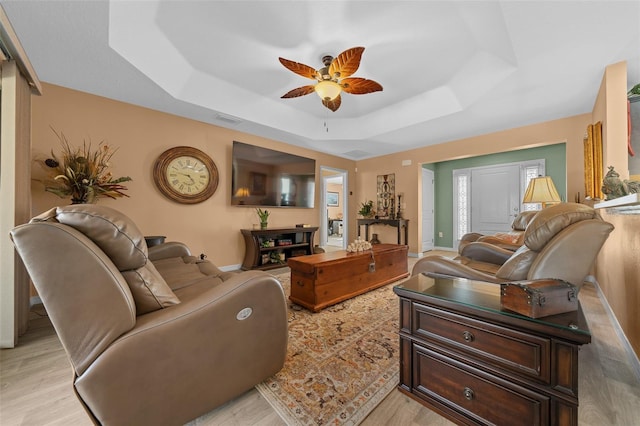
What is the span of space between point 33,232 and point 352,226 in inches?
236

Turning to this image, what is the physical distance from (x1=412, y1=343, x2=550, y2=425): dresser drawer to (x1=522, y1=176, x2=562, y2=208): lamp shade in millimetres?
3068

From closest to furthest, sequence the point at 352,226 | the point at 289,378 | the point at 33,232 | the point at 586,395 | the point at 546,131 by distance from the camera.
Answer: the point at 33,232 → the point at 586,395 → the point at 289,378 → the point at 546,131 → the point at 352,226

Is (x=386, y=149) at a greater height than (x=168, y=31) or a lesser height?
lesser

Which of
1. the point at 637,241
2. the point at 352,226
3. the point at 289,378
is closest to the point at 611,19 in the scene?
the point at 637,241

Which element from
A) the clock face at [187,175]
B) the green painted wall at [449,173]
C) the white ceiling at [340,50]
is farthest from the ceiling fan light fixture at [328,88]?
the green painted wall at [449,173]

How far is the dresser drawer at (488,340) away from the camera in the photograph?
92cm

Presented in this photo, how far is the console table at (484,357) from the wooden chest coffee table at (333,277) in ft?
3.75

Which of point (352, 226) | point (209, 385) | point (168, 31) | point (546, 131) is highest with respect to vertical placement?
point (168, 31)

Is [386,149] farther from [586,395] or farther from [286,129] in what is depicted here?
[586,395]

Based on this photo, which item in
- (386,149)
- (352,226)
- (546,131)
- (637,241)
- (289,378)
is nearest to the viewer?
(289,378)

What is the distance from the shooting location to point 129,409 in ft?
3.16

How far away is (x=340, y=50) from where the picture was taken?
2.66 m

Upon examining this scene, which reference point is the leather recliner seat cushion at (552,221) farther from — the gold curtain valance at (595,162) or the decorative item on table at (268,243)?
the decorative item on table at (268,243)

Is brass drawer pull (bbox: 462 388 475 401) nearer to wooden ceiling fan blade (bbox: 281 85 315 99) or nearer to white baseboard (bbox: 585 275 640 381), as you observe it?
white baseboard (bbox: 585 275 640 381)
